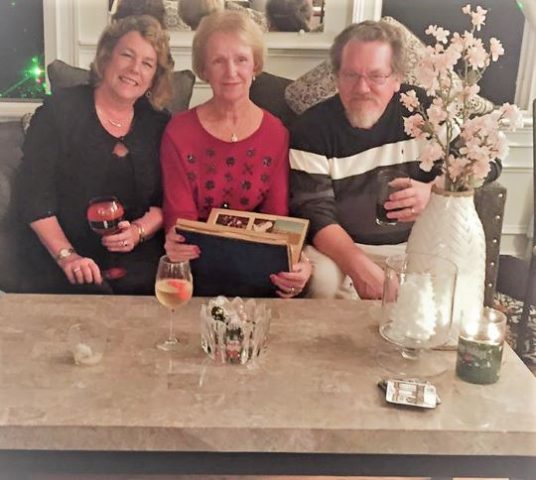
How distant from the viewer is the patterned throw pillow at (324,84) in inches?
74.0

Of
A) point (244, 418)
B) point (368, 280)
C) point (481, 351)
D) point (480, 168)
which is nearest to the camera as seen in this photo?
point (244, 418)

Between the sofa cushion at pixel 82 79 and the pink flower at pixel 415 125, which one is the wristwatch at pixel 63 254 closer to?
the sofa cushion at pixel 82 79

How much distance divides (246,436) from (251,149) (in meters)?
0.85

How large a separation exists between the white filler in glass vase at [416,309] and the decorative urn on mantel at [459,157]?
0.09m

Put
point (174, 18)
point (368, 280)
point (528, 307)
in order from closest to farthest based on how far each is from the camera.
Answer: point (174, 18), point (368, 280), point (528, 307)

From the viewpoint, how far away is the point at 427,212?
162 centimetres

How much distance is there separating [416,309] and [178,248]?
0.66 metres

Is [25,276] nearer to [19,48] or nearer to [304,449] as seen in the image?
[19,48]

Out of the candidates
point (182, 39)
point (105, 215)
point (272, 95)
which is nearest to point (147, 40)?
point (182, 39)

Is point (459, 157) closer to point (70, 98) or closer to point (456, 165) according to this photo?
point (456, 165)

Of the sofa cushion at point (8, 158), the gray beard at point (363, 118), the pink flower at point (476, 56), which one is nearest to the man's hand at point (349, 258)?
the gray beard at point (363, 118)

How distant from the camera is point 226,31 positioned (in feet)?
6.10

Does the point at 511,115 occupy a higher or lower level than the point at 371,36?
lower

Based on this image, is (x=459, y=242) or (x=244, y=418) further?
(x=459, y=242)
